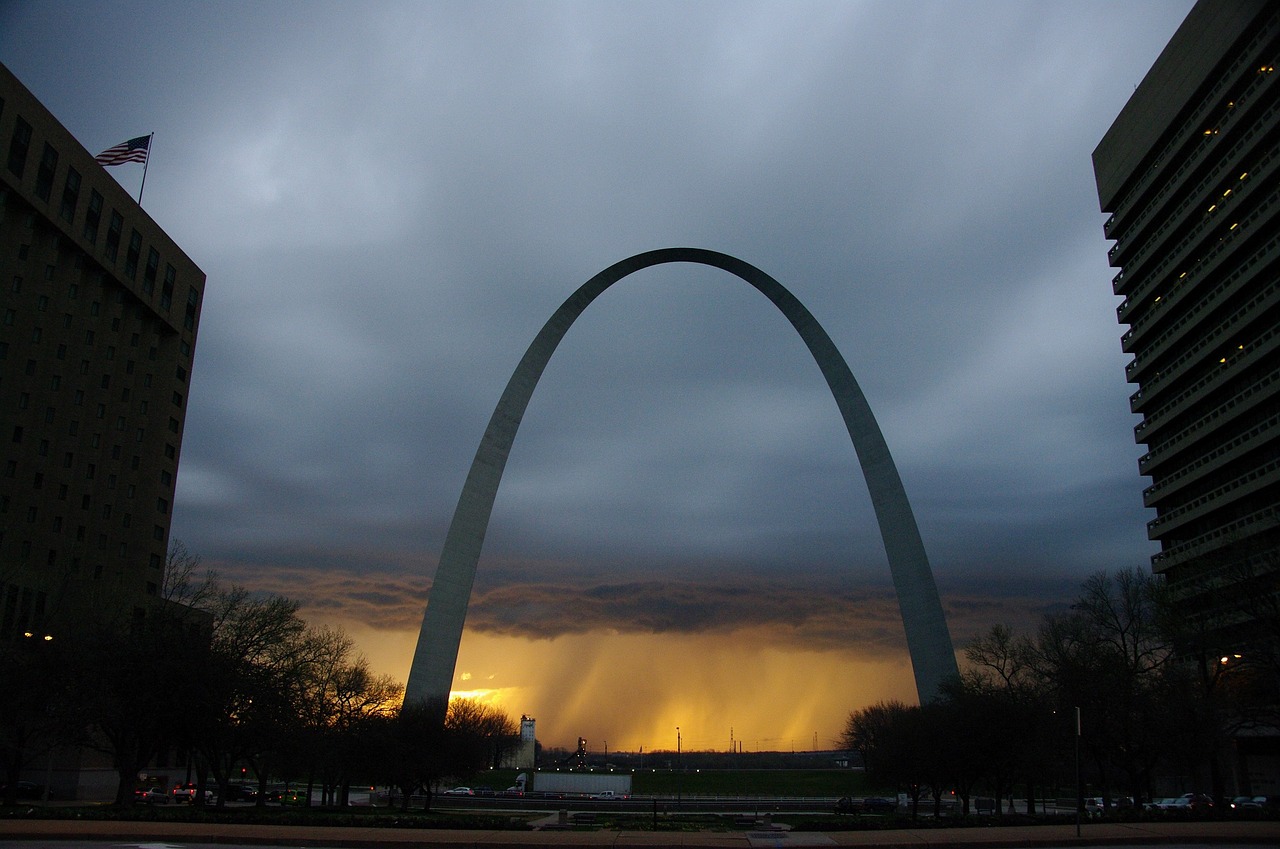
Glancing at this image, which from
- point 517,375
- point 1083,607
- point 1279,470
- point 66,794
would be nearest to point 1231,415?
point 1279,470

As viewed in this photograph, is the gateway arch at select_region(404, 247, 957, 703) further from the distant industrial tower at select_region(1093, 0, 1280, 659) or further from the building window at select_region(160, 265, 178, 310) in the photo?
the building window at select_region(160, 265, 178, 310)

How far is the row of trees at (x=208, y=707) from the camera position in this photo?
33.1 metres

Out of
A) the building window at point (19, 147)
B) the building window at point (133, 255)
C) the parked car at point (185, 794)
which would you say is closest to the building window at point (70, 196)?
the building window at point (19, 147)

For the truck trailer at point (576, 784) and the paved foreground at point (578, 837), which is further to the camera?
the truck trailer at point (576, 784)

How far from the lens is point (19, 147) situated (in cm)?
6266

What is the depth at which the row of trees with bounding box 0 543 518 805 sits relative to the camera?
109 ft

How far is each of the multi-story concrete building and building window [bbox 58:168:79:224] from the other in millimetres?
96

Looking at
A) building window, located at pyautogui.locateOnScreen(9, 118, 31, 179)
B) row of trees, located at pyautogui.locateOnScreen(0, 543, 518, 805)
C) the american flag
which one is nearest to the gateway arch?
row of trees, located at pyautogui.locateOnScreen(0, 543, 518, 805)

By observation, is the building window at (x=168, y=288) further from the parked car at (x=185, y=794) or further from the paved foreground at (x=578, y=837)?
the paved foreground at (x=578, y=837)

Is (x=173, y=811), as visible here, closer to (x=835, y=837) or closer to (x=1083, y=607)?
(x=835, y=837)

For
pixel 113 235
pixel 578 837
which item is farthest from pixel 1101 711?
pixel 113 235

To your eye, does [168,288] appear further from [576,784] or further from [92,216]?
[576,784]

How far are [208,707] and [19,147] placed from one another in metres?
50.4

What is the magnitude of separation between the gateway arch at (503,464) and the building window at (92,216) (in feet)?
141
